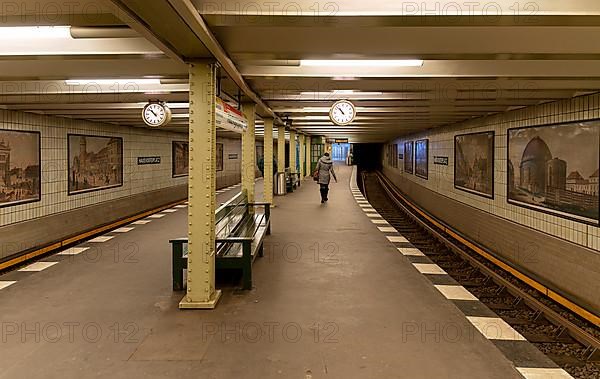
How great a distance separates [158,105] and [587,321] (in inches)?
241

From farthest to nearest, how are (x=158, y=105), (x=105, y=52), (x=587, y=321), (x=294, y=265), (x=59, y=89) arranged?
(x=158, y=105) → (x=59, y=89) → (x=294, y=265) → (x=587, y=321) → (x=105, y=52)

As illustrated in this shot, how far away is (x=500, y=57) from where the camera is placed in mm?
3805

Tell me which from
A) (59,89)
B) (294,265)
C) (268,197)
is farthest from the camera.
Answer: (268,197)

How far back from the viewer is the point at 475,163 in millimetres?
9820

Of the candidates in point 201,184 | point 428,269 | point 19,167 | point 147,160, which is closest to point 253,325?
point 201,184

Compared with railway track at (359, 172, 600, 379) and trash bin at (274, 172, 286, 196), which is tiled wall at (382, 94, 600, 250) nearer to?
railway track at (359, 172, 600, 379)

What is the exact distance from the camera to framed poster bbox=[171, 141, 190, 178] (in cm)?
1490

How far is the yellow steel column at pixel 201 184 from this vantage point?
3.82 metres

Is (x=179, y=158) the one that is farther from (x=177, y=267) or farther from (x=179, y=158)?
(x=177, y=267)

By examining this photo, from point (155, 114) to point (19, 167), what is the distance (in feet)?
7.93

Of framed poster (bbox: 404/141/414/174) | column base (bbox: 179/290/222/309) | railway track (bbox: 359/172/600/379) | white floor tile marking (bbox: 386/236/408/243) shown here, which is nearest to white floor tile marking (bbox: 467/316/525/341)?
railway track (bbox: 359/172/600/379)

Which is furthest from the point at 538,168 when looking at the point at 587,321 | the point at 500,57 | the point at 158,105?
the point at 158,105

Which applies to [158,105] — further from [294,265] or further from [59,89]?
[294,265]

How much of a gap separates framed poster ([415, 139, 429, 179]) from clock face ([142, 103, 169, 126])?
32.8 feet
